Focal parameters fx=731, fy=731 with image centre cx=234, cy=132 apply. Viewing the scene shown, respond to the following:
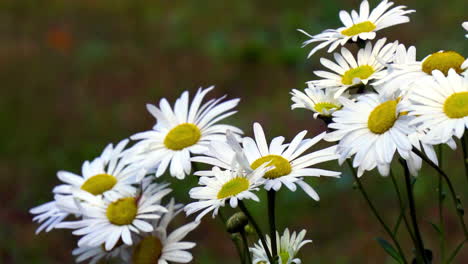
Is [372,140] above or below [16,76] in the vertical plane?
below

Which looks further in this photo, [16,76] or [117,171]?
[16,76]

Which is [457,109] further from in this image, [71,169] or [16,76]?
[16,76]

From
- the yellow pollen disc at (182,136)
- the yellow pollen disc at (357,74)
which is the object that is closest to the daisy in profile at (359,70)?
the yellow pollen disc at (357,74)

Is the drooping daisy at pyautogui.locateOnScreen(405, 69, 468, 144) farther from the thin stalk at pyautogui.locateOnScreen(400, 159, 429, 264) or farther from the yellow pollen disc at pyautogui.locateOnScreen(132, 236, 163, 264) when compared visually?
the yellow pollen disc at pyautogui.locateOnScreen(132, 236, 163, 264)

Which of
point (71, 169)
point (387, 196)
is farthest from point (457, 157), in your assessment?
point (71, 169)

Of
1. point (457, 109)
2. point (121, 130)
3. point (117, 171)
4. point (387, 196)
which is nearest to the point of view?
point (457, 109)

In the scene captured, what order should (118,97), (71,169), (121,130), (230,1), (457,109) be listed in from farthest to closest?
(230,1)
(118,97)
(121,130)
(71,169)
(457,109)

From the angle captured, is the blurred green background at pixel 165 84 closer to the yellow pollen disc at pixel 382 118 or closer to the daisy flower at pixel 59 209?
the daisy flower at pixel 59 209
